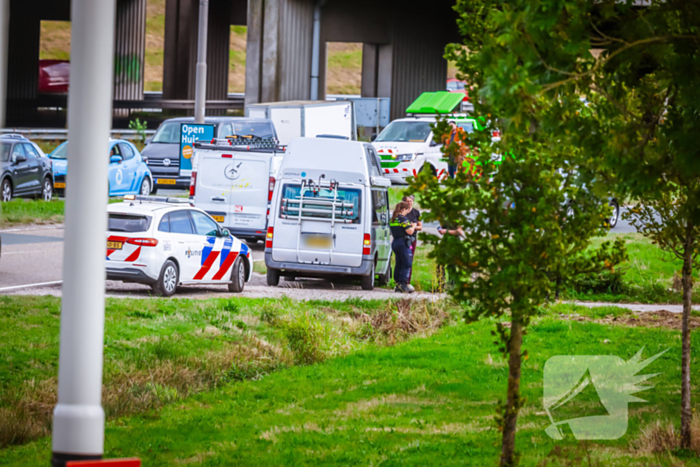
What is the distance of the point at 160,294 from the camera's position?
14531 millimetres

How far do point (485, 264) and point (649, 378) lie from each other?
17.8 ft

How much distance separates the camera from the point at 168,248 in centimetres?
1434

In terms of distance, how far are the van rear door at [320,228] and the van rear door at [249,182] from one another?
10.4 ft

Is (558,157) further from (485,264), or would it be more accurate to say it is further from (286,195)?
(286,195)

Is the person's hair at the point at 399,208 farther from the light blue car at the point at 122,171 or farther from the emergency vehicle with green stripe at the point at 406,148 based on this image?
the emergency vehicle with green stripe at the point at 406,148

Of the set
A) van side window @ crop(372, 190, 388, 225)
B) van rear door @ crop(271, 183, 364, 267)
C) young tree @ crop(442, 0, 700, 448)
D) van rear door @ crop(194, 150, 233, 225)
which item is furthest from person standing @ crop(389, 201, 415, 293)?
young tree @ crop(442, 0, 700, 448)

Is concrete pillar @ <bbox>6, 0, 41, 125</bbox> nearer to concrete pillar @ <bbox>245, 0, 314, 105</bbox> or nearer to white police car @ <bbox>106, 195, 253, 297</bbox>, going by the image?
concrete pillar @ <bbox>245, 0, 314, 105</bbox>

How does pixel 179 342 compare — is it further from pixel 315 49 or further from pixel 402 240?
pixel 315 49

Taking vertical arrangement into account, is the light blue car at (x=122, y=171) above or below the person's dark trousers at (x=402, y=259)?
above

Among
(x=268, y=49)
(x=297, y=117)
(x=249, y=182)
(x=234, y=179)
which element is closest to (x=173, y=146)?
(x=297, y=117)

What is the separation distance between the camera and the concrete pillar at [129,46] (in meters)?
50.5

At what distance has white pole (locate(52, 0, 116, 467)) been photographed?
145 inches

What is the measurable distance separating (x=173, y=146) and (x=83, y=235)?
2452 cm

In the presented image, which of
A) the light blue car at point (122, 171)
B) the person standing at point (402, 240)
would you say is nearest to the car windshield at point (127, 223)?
the person standing at point (402, 240)
